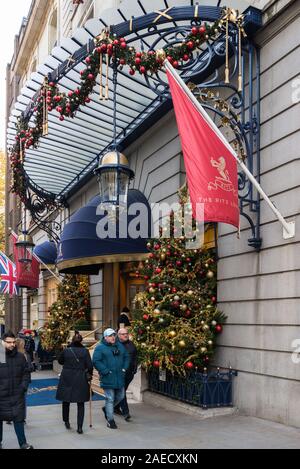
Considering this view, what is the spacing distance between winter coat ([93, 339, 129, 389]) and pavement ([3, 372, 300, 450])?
73 cm

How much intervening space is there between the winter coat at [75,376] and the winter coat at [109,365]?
17 centimetres

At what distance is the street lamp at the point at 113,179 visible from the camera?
32.5 feet

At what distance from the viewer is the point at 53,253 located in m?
22.7

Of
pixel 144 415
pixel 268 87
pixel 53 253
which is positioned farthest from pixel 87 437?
pixel 53 253

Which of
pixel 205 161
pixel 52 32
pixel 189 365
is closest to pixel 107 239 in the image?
pixel 189 365

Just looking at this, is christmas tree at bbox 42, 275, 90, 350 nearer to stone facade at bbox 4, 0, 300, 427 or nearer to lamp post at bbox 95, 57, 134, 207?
stone facade at bbox 4, 0, 300, 427

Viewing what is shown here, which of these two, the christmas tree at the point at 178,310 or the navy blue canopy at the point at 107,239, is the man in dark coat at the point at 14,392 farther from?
the navy blue canopy at the point at 107,239

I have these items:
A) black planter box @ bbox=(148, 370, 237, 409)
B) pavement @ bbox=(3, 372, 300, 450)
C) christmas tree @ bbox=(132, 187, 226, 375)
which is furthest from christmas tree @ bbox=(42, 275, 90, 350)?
black planter box @ bbox=(148, 370, 237, 409)

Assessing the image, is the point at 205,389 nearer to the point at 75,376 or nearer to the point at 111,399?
the point at 111,399

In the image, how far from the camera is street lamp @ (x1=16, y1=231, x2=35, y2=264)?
2053cm

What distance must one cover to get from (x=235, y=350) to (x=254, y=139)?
399 cm

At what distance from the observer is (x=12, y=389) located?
23.9 ft

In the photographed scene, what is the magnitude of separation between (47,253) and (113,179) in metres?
13.4
